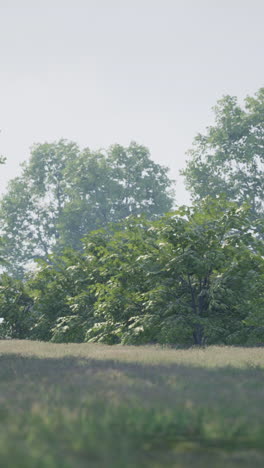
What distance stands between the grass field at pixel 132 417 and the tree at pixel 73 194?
155 ft

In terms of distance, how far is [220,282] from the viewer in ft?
60.7

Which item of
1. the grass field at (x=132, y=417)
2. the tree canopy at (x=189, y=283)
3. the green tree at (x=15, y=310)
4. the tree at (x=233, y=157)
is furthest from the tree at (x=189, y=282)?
the tree at (x=233, y=157)

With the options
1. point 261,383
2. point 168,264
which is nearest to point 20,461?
point 261,383

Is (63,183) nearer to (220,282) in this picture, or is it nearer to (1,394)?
(220,282)

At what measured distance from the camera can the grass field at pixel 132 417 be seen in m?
5.18

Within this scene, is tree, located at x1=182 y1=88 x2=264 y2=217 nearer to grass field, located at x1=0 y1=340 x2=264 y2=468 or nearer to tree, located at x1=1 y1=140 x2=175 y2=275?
tree, located at x1=1 y1=140 x2=175 y2=275

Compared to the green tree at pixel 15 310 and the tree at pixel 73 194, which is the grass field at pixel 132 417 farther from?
the tree at pixel 73 194

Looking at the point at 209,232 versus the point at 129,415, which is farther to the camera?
the point at 209,232

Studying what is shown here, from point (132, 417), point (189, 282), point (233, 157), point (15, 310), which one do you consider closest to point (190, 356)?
point (189, 282)

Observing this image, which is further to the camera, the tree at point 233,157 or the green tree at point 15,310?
the tree at point 233,157

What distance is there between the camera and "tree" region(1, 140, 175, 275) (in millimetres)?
59656

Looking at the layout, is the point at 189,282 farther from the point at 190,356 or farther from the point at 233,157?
the point at 233,157

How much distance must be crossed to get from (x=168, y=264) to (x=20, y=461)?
14185mm

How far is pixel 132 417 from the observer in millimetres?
6566
